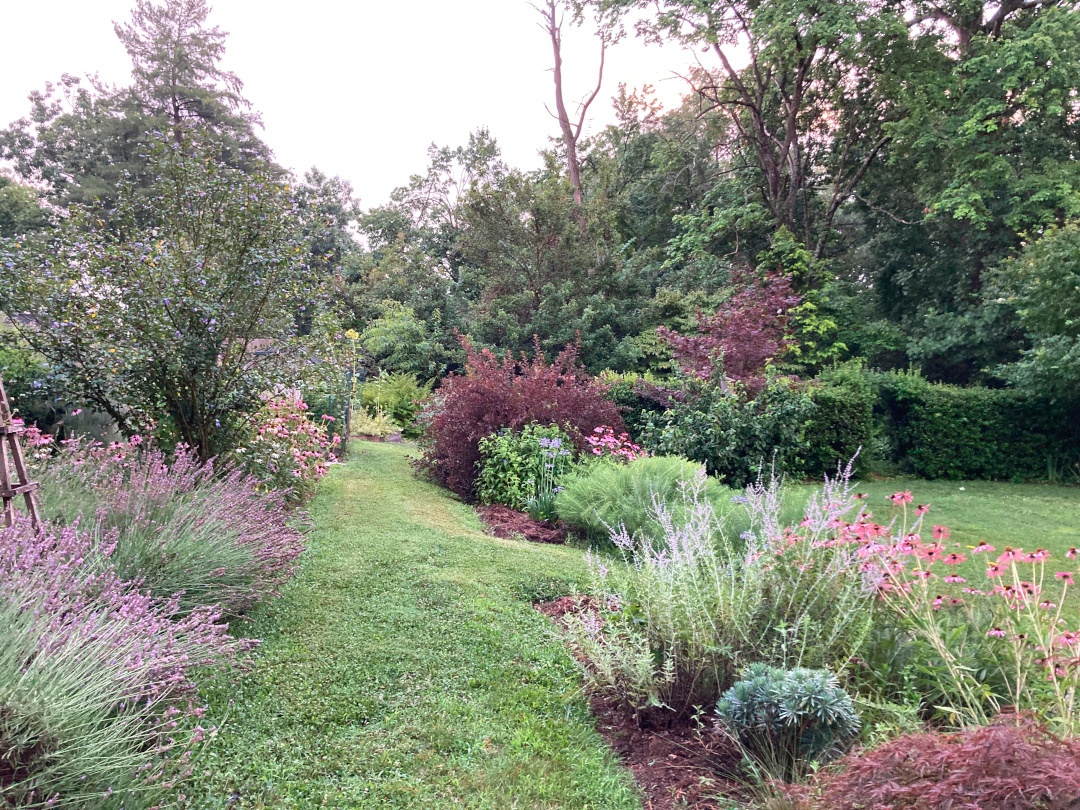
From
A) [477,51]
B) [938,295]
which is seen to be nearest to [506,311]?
[477,51]

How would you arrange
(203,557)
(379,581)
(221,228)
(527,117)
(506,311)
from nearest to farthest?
1. (203,557)
2. (379,581)
3. (221,228)
4. (506,311)
5. (527,117)

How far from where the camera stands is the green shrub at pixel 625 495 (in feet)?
16.3

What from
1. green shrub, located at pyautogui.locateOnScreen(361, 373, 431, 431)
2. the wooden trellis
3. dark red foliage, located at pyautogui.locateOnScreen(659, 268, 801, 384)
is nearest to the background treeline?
dark red foliage, located at pyautogui.locateOnScreen(659, 268, 801, 384)

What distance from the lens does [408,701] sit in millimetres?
2461

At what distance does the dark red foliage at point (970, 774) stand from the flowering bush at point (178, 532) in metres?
2.50

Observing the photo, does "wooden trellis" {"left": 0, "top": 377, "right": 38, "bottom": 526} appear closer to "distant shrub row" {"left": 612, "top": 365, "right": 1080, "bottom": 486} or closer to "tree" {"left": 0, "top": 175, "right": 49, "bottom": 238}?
"distant shrub row" {"left": 612, "top": 365, "right": 1080, "bottom": 486}

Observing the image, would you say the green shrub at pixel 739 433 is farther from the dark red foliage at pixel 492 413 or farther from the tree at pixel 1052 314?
the tree at pixel 1052 314

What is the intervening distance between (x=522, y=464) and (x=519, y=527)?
105cm

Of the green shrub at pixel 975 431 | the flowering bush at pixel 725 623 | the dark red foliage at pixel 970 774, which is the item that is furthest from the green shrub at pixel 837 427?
the dark red foliage at pixel 970 774

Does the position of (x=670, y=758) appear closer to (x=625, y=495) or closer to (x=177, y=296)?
(x=625, y=495)

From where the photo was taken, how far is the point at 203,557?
293 cm

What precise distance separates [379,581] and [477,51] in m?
17.0

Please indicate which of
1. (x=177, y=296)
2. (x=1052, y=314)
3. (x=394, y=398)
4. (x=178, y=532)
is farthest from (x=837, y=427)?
(x=178, y=532)

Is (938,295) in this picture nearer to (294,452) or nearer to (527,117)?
(527,117)
